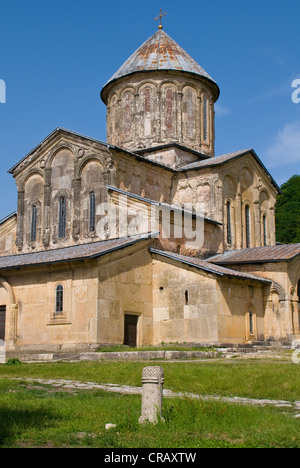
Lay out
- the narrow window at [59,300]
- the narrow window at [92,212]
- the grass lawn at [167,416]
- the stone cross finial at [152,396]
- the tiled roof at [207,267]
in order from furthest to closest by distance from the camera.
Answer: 1. the narrow window at [92,212]
2. the narrow window at [59,300]
3. the tiled roof at [207,267]
4. the stone cross finial at [152,396]
5. the grass lawn at [167,416]

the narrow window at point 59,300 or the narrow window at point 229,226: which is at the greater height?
the narrow window at point 229,226

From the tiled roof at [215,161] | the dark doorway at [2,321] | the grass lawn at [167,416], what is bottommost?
the grass lawn at [167,416]

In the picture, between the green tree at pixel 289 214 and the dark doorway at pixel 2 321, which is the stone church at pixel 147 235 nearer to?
the dark doorway at pixel 2 321

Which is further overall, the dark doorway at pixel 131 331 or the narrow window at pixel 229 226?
the narrow window at pixel 229 226

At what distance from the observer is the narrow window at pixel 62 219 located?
92.6ft

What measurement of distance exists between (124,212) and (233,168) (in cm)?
838

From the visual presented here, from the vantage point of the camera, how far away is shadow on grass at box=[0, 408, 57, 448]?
280 inches

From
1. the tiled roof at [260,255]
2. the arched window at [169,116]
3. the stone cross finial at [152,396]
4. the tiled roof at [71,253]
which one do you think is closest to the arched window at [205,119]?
the arched window at [169,116]

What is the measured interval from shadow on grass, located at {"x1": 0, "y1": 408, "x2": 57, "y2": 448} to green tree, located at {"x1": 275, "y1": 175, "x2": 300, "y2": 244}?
151ft

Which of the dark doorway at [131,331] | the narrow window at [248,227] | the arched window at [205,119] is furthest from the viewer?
the arched window at [205,119]

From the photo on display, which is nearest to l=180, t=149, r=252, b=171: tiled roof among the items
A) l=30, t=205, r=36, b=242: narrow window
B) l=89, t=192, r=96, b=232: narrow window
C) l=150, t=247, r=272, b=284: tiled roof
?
l=89, t=192, r=96, b=232: narrow window

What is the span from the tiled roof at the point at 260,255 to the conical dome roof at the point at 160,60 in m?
11.9

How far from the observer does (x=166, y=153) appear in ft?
105

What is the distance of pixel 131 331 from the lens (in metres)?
23.8
